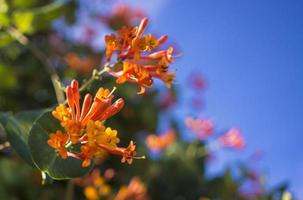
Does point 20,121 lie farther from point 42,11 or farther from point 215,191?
point 215,191

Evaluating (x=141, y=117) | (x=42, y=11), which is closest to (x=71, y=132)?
(x=42, y=11)

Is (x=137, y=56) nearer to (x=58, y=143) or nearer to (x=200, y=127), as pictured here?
(x=58, y=143)

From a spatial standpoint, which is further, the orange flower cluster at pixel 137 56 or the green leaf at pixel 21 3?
the green leaf at pixel 21 3

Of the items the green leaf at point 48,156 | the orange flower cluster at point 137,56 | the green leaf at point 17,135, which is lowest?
the green leaf at point 48,156

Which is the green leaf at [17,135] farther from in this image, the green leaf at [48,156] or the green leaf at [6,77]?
the green leaf at [6,77]

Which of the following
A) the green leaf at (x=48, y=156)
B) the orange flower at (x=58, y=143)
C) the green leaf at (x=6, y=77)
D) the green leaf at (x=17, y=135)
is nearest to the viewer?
the orange flower at (x=58, y=143)

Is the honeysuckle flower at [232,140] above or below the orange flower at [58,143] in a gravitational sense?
above

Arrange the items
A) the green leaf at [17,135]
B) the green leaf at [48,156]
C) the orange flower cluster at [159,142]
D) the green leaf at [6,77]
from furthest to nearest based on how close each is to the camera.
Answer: the orange flower cluster at [159,142]
the green leaf at [6,77]
the green leaf at [17,135]
the green leaf at [48,156]

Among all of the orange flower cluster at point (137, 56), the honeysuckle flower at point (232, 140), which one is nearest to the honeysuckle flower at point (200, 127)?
the honeysuckle flower at point (232, 140)
